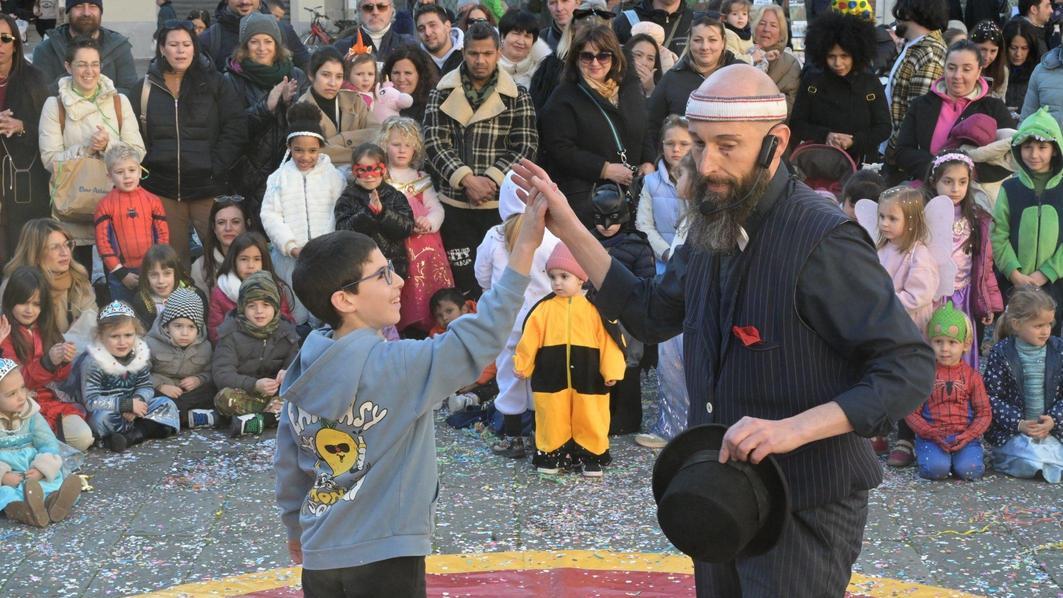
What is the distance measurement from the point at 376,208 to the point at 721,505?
519 centimetres

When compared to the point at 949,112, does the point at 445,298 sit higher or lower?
lower

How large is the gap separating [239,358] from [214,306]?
55 centimetres

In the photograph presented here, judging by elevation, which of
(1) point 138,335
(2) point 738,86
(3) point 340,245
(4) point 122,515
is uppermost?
(2) point 738,86

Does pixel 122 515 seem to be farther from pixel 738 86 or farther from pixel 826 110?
pixel 826 110

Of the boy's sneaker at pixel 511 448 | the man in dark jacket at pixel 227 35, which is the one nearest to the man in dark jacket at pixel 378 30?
the man in dark jacket at pixel 227 35

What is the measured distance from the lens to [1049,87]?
939cm

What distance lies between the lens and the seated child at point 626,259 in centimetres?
722

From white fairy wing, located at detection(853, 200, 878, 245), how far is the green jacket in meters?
1.01

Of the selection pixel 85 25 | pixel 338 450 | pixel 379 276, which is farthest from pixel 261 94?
pixel 338 450

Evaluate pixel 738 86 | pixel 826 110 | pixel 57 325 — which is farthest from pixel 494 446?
pixel 738 86

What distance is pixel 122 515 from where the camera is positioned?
6.10 metres

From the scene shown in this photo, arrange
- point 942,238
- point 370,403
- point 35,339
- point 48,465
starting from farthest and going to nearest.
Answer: point 35,339, point 942,238, point 48,465, point 370,403

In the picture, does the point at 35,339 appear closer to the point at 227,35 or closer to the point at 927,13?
the point at 227,35

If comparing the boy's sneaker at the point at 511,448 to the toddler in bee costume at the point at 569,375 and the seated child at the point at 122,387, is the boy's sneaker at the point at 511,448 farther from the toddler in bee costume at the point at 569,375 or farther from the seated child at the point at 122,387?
the seated child at the point at 122,387
